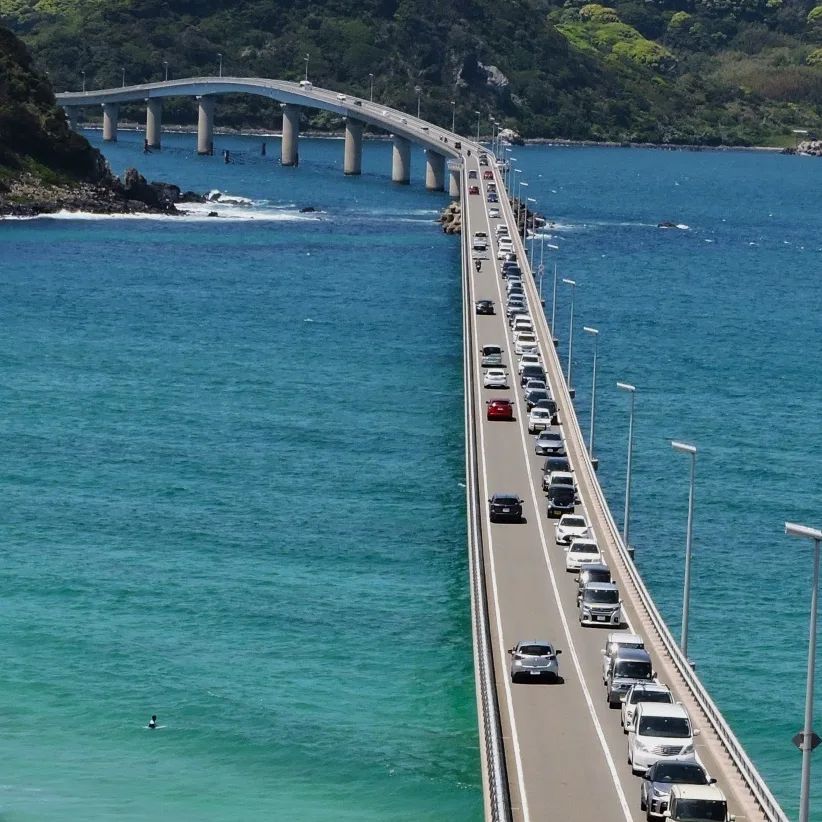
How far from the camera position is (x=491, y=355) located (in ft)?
310

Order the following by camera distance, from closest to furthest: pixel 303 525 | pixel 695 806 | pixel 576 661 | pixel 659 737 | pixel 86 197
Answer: pixel 695 806 < pixel 659 737 < pixel 576 661 < pixel 303 525 < pixel 86 197

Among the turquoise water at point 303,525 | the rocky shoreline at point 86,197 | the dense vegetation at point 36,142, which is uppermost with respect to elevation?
the dense vegetation at point 36,142

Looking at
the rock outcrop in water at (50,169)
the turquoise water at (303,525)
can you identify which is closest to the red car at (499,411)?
the turquoise water at (303,525)

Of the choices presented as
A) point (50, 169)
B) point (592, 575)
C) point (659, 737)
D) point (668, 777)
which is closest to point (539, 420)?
point (592, 575)

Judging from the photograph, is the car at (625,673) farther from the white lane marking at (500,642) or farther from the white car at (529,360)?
the white car at (529,360)

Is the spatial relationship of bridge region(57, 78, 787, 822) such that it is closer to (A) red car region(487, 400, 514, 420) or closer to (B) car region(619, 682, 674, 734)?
(B) car region(619, 682, 674, 734)

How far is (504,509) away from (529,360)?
29828mm

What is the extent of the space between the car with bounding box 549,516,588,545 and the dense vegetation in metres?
122

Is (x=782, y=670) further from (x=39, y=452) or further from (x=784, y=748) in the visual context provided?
(x=39, y=452)

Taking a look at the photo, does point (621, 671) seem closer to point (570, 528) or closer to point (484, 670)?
point (484, 670)

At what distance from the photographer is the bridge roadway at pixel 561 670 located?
42.0m

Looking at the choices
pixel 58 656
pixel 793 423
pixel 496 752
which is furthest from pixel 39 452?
pixel 496 752

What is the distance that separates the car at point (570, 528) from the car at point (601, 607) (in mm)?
7431

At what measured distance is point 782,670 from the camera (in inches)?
2317
